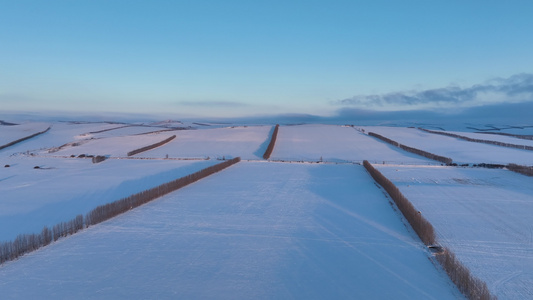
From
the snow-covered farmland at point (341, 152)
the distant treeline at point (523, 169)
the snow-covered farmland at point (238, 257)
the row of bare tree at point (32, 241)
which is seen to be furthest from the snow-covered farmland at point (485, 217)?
the row of bare tree at point (32, 241)

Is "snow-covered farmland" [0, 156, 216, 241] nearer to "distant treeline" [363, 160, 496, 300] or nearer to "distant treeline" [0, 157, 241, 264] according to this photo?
"distant treeline" [0, 157, 241, 264]

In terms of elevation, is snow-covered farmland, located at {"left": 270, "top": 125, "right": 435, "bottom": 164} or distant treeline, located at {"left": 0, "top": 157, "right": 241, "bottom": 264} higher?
snow-covered farmland, located at {"left": 270, "top": 125, "right": 435, "bottom": 164}

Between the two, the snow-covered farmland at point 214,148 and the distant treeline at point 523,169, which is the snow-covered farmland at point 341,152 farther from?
the distant treeline at point 523,169

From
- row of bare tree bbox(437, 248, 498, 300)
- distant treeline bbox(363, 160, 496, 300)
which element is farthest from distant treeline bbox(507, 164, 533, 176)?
row of bare tree bbox(437, 248, 498, 300)

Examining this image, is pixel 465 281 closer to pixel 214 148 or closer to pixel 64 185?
pixel 64 185

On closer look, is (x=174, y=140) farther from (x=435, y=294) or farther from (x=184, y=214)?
(x=435, y=294)

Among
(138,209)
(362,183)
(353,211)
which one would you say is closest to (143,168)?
(138,209)
